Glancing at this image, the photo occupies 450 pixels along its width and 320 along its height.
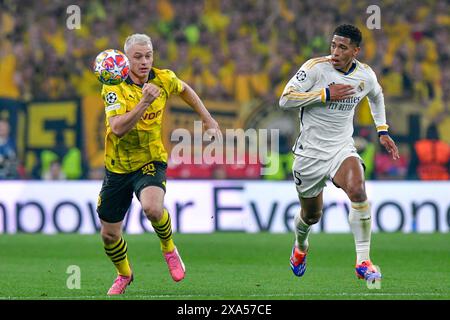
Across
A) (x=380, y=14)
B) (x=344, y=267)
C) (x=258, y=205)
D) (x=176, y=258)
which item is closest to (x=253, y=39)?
(x=380, y=14)

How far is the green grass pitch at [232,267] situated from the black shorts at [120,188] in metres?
0.68

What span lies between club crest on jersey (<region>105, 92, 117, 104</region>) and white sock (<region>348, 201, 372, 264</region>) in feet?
7.32

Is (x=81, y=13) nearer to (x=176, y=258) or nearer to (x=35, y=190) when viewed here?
(x=35, y=190)

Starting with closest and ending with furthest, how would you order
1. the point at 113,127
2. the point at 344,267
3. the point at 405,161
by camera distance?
1. the point at 113,127
2. the point at 344,267
3. the point at 405,161

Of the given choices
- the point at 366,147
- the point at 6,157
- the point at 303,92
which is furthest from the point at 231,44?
the point at 303,92

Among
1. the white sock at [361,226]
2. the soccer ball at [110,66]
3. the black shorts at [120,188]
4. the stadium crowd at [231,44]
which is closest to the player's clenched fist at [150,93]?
the soccer ball at [110,66]

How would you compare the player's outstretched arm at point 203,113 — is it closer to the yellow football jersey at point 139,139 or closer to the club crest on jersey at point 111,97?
the yellow football jersey at point 139,139

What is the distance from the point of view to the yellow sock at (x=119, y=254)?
29.7ft

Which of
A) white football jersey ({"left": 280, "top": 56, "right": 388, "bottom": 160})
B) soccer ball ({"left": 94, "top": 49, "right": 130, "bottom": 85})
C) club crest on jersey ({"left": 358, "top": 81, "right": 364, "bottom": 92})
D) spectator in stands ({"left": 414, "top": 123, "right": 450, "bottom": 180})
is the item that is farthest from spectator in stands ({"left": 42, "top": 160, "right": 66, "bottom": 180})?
soccer ball ({"left": 94, "top": 49, "right": 130, "bottom": 85})

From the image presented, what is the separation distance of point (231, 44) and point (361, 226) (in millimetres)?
12510

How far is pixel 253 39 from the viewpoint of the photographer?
21.4 metres

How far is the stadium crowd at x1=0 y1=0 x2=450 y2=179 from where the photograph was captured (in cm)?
2048
